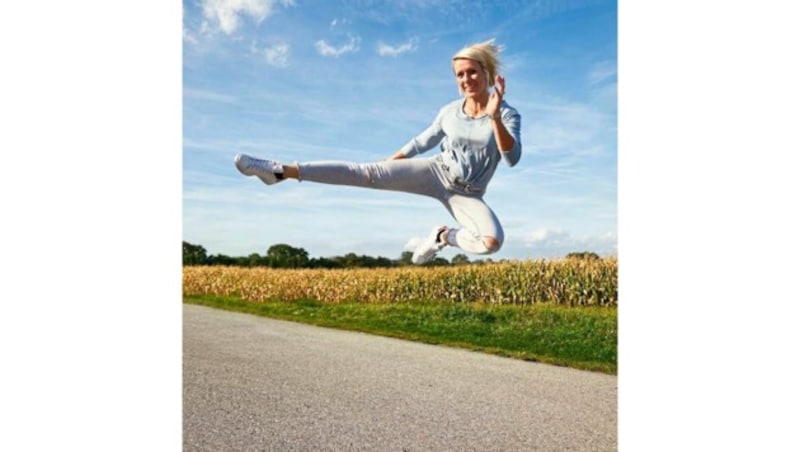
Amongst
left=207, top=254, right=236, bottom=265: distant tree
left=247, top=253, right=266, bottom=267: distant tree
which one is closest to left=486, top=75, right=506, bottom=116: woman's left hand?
left=247, top=253, right=266, bottom=267: distant tree

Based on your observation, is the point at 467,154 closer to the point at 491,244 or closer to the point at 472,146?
the point at 472,146

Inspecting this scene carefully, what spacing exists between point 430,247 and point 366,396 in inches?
41.5

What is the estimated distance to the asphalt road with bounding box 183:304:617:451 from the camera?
4.76 m

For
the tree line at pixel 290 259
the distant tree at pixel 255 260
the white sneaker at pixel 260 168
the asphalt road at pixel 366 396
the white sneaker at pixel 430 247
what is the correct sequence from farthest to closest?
the distant tree at pixel 255 260
the tree line at pixel 290 259
the white sneaker at pixel 260 168
the white sneaker at pixel 430 247
the asphalt road at pixel 366 396

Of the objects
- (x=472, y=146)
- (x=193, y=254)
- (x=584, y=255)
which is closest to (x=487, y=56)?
(x=472, y=146)

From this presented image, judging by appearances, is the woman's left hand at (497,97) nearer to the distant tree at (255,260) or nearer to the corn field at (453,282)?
the corn field at (453,282)

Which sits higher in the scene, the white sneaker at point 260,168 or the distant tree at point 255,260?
the white sneaker at point 260,168

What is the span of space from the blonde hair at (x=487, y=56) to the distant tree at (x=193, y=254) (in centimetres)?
228

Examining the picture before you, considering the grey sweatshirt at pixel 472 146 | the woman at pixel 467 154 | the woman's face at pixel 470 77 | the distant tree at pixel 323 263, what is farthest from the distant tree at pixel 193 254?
the woman's face at pixel 470 77

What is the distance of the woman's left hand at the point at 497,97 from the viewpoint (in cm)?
505

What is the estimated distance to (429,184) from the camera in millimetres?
5230

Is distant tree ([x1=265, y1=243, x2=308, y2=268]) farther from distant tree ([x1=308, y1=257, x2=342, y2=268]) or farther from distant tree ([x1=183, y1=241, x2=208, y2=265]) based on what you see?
distant tree ([x1=183, y1=241, x2=208, y2=265])

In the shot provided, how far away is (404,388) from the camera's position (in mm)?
5207
